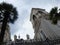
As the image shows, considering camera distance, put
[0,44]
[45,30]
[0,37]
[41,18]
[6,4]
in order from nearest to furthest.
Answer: [0,44], [0,37], [6,4], [45,30], [41,18]

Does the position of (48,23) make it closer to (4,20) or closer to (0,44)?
(4,20)

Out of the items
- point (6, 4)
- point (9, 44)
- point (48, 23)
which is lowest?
point (9, 44)

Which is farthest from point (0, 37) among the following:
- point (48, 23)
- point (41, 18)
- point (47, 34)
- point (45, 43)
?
point (41, 18)

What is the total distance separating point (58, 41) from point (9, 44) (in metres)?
5.16

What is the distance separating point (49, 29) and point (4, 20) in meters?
6.66

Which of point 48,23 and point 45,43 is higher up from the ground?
point 48,23

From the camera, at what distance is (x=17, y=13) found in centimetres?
2864

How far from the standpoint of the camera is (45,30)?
30703 mm

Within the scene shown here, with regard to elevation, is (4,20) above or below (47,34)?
above

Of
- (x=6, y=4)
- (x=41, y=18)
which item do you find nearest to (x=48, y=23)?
(x=41, y=18)

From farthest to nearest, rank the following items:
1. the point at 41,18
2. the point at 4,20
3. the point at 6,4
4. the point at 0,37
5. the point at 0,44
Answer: the point at 41,18 < the point at 6,4 < the point at 4,20 < the point at 0,37 < the point at 0,44

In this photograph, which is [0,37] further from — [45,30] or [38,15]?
[38,15]

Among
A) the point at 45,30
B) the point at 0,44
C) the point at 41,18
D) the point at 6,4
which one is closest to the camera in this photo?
the point at 0,44

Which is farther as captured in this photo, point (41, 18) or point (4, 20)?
point (41, 18)
